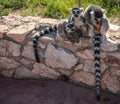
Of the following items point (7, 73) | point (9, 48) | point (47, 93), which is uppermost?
point (9, 48)

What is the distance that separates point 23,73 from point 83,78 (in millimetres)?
1118

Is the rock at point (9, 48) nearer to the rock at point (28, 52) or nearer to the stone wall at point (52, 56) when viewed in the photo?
the stone wall at point (52, 56)

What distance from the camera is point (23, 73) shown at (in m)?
6.06

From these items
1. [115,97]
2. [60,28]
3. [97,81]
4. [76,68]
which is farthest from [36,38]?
[115,97]

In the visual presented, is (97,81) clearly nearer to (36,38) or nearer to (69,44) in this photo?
(69,44)

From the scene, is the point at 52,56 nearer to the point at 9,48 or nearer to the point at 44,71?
the point at 44,71

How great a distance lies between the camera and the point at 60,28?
17.7 ft

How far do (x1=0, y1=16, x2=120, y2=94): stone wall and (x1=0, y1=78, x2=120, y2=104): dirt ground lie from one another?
115mm

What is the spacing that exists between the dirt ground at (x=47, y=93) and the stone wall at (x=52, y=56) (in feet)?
0.38

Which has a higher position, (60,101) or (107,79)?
(107,79)

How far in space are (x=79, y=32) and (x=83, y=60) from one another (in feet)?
1.53

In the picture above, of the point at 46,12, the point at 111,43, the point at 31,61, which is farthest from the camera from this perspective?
the point at 46,12

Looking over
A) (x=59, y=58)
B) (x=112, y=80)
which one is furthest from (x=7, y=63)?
(x=112, y=80)

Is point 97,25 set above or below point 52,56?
above
